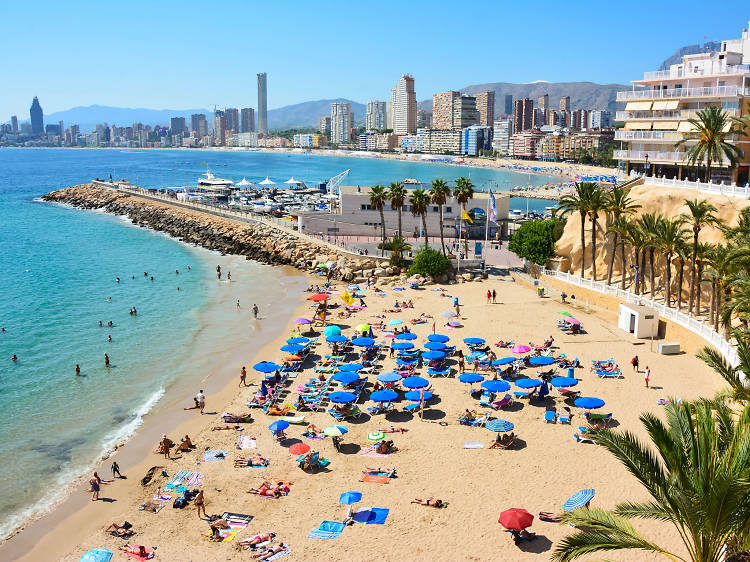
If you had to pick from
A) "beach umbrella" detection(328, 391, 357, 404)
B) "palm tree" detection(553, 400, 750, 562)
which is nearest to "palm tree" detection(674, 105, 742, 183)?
"beach umbrella" detection(328, 391, 357, 404)

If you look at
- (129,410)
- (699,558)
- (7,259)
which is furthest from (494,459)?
(7,259)

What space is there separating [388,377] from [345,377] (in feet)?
6.02

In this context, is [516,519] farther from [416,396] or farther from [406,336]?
[406,336]

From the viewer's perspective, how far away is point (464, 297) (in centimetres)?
4172

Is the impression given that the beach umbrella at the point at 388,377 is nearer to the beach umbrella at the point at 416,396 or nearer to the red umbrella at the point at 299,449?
the beach umbrella at the point at 416,396

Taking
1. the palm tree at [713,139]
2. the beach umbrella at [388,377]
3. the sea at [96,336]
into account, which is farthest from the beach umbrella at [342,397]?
the palm tree at [713,139]

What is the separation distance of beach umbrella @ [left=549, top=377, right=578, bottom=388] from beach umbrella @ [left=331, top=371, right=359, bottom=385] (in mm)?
8116

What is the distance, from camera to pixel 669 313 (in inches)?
1224

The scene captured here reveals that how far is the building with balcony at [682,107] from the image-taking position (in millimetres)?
37875

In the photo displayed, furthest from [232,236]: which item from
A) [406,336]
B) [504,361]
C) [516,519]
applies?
[516,519]

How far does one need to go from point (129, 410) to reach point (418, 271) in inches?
995

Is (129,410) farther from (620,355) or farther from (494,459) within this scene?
(620,355)

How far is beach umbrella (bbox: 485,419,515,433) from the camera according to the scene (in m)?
21.7

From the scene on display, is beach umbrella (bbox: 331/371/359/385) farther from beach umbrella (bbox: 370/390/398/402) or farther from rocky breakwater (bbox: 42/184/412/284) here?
rocky breakwater (bbox: 42/184/412/284)
